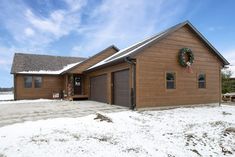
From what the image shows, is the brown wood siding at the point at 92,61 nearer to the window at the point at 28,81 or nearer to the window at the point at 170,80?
the window at the point at 28,81

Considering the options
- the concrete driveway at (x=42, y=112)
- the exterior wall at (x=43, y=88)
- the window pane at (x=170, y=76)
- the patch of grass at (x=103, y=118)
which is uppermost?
the window pane at (x=170, y=76)

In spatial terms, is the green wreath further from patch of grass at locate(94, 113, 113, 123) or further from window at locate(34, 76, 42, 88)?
window at locate(34, 76, 42, 88)

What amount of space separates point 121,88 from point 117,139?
285 inches

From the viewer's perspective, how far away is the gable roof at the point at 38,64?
20.4 m

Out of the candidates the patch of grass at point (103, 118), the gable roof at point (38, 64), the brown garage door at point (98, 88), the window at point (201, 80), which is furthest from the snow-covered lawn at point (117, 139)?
the gable roof at point (38, 64)

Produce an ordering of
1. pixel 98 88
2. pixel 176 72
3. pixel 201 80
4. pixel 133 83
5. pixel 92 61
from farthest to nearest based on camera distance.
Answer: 1. pixel 92 61
2. pixel 98 88
3. pixel 201 80
4. pixel 176 72
5. pixel 133 83

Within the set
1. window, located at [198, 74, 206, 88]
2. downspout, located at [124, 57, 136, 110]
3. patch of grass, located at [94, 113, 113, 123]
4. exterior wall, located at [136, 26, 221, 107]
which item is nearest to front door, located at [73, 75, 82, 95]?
downspout, located at [124, 57, 136, 110]

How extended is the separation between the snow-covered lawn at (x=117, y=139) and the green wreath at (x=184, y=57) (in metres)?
5.35

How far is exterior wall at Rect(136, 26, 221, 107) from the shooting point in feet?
37.1

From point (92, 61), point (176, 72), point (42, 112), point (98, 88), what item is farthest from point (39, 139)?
point (92, 61)

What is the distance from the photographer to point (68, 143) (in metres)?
5.20

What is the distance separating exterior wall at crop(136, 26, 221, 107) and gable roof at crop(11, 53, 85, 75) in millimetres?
11061

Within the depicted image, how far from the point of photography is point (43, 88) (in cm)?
2083

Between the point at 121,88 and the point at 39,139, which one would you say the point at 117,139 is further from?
the point at 121,88
